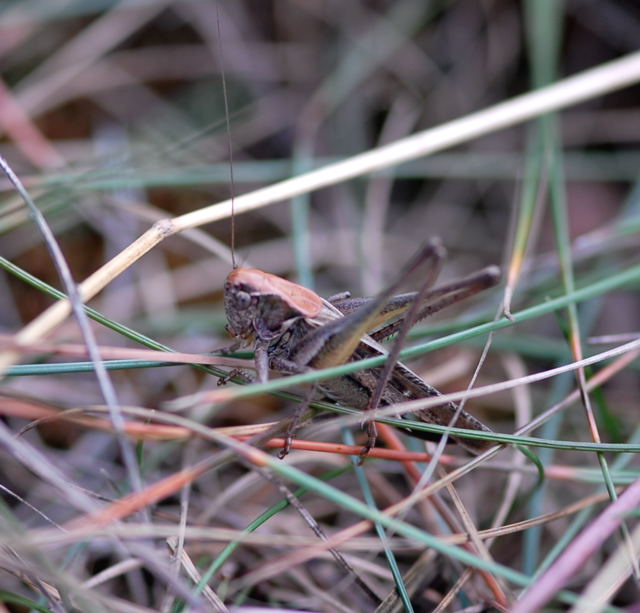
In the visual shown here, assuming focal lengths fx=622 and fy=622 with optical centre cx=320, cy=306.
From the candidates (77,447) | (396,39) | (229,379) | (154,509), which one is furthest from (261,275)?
(396,39)

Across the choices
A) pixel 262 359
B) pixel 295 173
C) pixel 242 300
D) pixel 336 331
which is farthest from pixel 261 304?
pixel 295 173

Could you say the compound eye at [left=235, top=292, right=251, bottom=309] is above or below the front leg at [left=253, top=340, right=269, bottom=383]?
above

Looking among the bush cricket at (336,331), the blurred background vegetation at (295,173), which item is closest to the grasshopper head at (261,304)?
the bush cricket at (336,331)

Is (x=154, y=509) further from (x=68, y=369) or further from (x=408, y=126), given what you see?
(x=408, y=126)

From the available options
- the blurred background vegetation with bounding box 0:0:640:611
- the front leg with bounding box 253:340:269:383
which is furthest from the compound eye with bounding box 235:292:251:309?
the blurred background vegetation with bounding box 0:0:640:611

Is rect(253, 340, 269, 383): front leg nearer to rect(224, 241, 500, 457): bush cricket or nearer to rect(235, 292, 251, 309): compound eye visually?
rect(224, 241, 500, 457): bush cricket

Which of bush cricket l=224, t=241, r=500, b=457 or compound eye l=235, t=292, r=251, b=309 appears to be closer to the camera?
bush cricket l=224, t=241, r=500, b=457

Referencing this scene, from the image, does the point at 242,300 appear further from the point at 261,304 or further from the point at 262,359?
the point at 262,359
